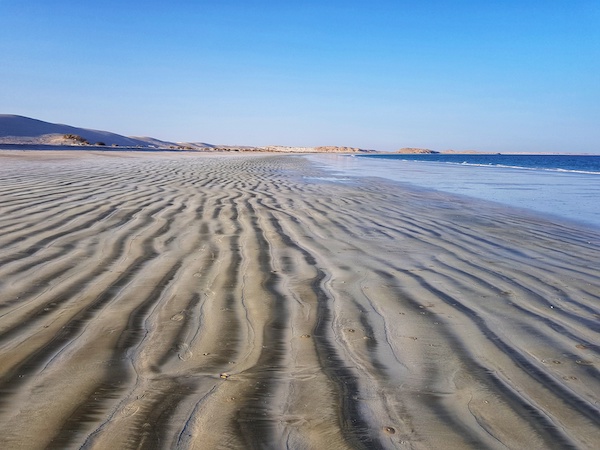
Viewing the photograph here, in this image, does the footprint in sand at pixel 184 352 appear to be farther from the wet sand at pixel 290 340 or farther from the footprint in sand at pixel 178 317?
the footprint in sand at pixel 178 317

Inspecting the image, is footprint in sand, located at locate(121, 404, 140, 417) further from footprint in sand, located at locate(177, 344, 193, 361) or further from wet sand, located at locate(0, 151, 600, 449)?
footprint in sand, located at locate(177, 344, 193, 361)

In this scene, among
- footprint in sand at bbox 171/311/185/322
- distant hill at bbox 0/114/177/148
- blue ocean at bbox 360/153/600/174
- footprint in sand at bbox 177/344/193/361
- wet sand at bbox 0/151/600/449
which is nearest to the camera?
wet sand at bbox 0/151/600/449

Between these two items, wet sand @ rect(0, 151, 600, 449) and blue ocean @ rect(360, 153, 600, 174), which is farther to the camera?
blue ocean @ rect(360, 153, 600, 174)

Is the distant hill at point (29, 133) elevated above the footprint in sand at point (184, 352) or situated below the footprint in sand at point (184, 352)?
below

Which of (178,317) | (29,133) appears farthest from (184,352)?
(29,133)

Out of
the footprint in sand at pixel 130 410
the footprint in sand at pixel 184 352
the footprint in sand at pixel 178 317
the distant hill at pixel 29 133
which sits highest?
the footprint in sand at pixel 130 410

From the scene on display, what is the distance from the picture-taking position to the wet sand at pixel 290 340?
1.86 metres

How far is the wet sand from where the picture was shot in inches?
73.1

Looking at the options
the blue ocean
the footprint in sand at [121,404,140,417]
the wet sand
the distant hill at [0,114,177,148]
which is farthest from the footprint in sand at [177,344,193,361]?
the distant hill at [0,114,177,148]

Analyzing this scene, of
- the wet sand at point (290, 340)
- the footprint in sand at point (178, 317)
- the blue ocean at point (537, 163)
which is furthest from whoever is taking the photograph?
the blue ocean at point (537, 163)

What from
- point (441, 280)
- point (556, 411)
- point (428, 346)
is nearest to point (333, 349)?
point (428, 346)

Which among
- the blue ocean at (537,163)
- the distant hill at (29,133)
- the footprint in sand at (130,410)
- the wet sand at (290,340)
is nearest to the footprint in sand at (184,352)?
the wet sand at (290,340)

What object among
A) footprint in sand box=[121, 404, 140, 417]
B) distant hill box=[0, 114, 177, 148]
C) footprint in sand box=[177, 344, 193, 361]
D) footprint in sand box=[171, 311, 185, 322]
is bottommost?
distant hill box=[0, 114, 177, 148]

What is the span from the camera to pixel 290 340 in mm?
2697
